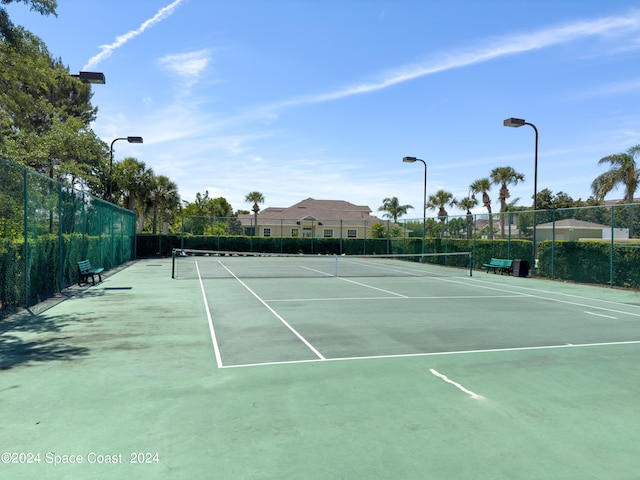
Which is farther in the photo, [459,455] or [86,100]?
[86,100]

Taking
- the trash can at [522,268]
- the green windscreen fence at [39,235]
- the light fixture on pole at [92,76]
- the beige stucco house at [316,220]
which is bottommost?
the trash can at [522,268]

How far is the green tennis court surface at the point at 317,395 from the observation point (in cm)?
380

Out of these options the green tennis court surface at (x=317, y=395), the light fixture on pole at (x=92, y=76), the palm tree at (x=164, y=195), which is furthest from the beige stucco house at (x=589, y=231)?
the palm tree at (x=164, y=195)

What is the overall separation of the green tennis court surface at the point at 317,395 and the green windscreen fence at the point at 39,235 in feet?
3.28

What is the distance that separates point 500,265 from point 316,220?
109 feet

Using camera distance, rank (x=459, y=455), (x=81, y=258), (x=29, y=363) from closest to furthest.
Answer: (x=459, y=455) → (x=29, y=363) → (x=81, y=258)

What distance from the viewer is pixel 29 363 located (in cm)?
648

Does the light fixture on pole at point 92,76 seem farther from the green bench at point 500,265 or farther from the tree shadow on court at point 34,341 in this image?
the green bench at point 500,265

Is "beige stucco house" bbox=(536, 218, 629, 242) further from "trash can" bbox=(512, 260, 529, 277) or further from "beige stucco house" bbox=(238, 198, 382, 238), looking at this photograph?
"beige stucco house" bbox=(238, 198, 382, 238)

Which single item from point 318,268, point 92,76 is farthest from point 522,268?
point 92,76

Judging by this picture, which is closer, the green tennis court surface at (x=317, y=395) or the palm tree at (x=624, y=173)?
the green tennis court surface at (x=317, y=395)

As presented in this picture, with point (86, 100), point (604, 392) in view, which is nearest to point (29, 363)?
point (604, 392)

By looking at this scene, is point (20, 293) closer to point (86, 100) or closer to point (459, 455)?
point (459, 455)

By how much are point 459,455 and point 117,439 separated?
9.58 ft
